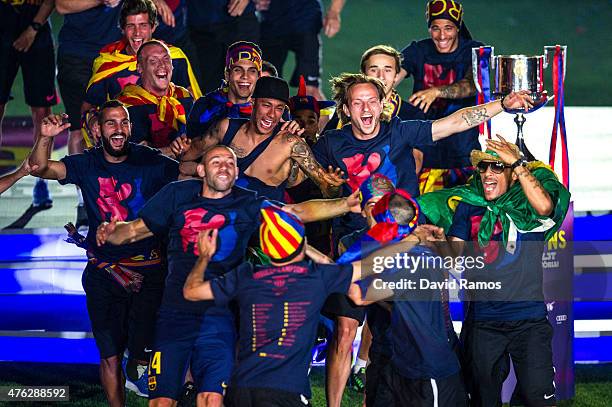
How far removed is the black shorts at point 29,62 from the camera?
9.84 meters

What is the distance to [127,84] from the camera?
26.6 ft

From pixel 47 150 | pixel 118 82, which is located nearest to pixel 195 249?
pixel 47 150

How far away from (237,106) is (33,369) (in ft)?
8.00

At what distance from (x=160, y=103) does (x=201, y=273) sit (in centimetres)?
230

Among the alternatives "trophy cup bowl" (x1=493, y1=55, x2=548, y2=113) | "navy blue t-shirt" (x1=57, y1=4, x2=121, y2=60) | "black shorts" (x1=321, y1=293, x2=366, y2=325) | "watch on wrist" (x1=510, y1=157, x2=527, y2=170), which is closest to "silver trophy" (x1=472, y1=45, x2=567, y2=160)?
"trophy cup bowl" (x1=493, y1=55, x2=548, y2=113)

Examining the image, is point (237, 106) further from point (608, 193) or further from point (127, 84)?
point (608, 193)

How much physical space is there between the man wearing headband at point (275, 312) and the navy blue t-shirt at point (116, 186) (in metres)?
1.34

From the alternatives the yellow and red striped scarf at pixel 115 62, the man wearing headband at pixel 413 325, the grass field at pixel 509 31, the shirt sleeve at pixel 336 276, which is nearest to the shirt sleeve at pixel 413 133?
the man wearing headband at pixel 413 325

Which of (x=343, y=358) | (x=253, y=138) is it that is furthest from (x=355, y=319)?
(x=253, y=138)

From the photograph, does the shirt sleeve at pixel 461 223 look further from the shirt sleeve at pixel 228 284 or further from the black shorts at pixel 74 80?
the black shorts at pixel 74 80

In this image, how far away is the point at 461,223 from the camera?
21.7 feet

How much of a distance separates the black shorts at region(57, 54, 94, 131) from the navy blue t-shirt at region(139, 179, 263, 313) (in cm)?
307

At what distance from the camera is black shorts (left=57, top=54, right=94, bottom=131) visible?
9.33 meters

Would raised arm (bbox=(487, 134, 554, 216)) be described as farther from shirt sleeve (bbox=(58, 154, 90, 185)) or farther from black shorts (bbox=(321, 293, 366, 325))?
shirt sleeve (bbox=(58, 154, 90, 185))
